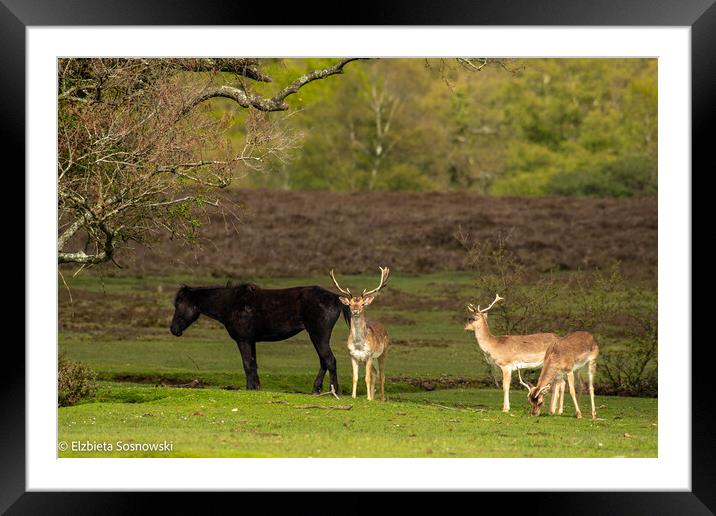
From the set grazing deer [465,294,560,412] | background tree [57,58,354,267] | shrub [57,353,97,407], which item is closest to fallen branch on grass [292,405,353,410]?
grazing deer [465,294,560,412]

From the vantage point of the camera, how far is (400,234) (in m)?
50.0

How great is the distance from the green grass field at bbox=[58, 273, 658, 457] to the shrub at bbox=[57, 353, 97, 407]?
15.3 inches

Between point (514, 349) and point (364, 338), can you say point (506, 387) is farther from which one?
point (364, 338)

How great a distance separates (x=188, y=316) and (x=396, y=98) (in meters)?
53.8

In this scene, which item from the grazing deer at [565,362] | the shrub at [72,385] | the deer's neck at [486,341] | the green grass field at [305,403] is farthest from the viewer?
the shrub at [72,385]

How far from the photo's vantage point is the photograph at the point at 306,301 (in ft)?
64.4

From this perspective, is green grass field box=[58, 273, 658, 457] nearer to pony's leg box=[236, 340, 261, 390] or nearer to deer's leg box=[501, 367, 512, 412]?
deer's leg box=[501, 367, 512, 412]

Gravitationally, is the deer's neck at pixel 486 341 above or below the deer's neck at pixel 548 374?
above

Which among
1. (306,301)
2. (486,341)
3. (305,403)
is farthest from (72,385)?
(486,341)

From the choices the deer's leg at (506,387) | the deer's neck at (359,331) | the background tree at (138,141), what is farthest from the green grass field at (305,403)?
the background tree at (138,141)

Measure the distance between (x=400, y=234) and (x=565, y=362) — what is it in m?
29.0

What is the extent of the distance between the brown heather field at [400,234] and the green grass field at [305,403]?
5.84 meters

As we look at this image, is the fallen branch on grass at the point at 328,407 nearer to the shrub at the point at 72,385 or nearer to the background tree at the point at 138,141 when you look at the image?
the background tree at the point at 138,141

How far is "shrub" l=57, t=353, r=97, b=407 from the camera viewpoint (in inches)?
881
